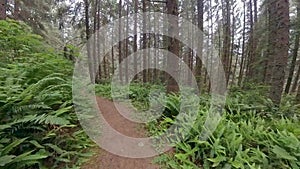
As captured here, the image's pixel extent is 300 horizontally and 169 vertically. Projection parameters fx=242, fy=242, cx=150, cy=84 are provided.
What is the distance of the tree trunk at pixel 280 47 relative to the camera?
706 cm

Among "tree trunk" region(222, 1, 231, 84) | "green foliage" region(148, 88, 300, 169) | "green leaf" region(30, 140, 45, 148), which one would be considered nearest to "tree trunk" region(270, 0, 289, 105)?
"green foliage" region(148, 88, 300, 169)

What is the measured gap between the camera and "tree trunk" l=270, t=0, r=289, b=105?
7062 millimetres

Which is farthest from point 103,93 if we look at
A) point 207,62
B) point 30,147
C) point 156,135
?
point 207,62

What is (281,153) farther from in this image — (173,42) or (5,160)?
(173,42)

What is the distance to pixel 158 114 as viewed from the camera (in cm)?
621

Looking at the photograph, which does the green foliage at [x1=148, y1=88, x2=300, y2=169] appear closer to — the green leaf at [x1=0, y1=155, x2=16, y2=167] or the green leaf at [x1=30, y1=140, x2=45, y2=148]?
the green leaf at [x1=30, y1=140, x2=45, y2=148]

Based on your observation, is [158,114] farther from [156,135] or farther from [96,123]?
[96,123]

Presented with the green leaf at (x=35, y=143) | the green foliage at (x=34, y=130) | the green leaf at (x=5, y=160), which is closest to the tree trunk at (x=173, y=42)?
the green foliage at (x=34, y=130)

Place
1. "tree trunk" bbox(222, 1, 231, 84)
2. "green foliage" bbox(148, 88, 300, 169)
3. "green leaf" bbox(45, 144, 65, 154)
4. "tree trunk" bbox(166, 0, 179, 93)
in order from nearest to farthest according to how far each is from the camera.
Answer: "green leaf" bbox(45, 144, 65, 154), "green foliage" bbox(148, 88, 300, 169), "tree trunk" bbox(166, 0, 179, 93), "tree trunk" bbox(222, 1, 231, 84)

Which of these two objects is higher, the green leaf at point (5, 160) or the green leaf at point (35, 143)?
the green leaf at point (35, 143)

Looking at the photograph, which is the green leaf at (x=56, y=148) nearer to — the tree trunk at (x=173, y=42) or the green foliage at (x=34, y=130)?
the green foliage at (x=34, y=130)

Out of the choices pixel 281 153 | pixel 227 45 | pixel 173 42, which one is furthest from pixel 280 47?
pixel 227 45

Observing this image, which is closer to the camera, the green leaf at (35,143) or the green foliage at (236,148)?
the green leaf at (35,143)

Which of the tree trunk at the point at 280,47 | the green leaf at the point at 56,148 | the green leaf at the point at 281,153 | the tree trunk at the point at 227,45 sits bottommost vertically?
the green leaf at the point at 281,153
